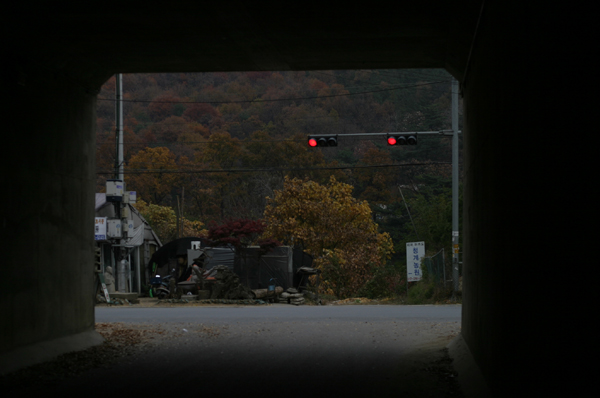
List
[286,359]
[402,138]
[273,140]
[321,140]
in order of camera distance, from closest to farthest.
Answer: [286,359] < [402,138] < [321,140] < [273,140]

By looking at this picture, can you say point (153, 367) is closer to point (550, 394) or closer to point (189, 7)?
point (189, 7)

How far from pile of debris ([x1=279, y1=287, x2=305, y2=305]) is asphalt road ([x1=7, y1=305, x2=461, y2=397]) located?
9816mm

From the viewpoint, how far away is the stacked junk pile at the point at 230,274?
2600 cm

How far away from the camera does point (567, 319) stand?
3.79 m

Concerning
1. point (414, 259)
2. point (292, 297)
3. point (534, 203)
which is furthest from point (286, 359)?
point (414, 259)

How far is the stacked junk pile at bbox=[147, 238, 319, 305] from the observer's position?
26000 millimetres

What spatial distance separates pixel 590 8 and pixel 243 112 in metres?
67.7

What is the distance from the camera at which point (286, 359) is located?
1015 centimetres

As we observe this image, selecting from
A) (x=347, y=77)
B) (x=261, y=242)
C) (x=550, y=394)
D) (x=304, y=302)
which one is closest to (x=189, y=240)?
(x=261, y=242)

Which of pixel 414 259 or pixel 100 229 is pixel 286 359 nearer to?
pixel 414 259

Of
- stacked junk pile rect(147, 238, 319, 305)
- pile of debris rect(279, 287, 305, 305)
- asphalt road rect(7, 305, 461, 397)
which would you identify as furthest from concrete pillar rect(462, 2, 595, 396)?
stacked junk pile rect(147, 238, 319, 305)

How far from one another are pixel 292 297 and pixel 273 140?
3290 cm

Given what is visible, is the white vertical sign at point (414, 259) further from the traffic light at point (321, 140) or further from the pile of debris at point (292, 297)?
the traffic light at point (321, 140)

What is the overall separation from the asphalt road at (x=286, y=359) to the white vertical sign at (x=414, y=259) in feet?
36.9
